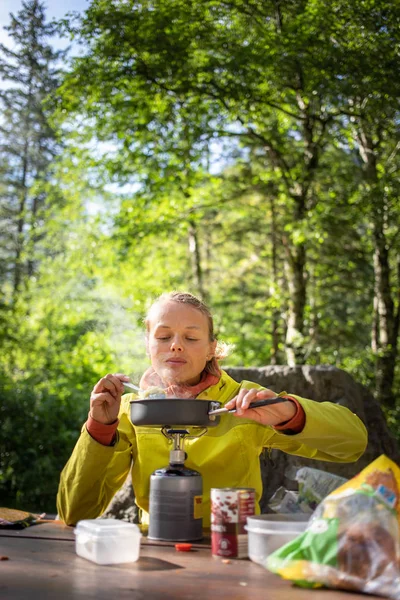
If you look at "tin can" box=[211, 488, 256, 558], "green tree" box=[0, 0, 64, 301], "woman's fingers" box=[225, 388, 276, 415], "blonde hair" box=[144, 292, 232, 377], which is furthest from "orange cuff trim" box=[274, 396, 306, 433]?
"green tree" box=[0, 0, 64, 301]

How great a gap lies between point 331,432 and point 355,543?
0.62 m

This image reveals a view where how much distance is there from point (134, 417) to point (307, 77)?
5.64 m

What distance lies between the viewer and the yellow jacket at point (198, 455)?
1782mm

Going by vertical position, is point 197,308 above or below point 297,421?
above

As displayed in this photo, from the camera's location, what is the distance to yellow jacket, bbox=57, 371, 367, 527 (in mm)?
1782

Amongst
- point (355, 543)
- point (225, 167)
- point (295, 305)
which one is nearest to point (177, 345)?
point (355, 543)

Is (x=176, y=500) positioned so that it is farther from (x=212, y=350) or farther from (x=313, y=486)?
(x=212, y=350)

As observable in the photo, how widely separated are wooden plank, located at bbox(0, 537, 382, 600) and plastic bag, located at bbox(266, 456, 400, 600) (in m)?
0.02

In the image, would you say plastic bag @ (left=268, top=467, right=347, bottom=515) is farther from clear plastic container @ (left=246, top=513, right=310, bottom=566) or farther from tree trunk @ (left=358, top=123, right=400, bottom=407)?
tree trunk @ (left=358, top=123, right=400, bottom=407)

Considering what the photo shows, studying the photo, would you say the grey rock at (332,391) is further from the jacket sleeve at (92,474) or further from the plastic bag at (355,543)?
the plastic bag at (355,543)

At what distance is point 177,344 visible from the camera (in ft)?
6.15

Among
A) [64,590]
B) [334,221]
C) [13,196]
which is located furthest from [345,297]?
[64,590]

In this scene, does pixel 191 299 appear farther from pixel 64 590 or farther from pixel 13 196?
pixel 13 196

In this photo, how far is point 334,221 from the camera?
7238 millimetres
